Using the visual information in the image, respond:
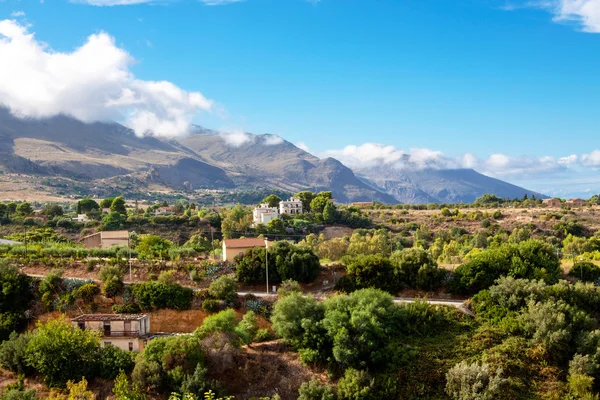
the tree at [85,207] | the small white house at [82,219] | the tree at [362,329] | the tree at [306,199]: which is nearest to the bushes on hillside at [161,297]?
the tree at [362,329]

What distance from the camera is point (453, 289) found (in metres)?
34.3

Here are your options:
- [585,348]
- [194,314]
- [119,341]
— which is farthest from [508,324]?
[119,341]

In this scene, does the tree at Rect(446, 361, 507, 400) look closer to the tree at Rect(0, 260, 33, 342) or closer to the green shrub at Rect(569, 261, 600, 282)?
the green shrub at Rect(569, 261, 600, 282)

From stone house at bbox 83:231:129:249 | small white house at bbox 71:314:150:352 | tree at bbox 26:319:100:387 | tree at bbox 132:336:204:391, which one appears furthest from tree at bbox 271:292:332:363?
stone house at bbox 83:231:129:249

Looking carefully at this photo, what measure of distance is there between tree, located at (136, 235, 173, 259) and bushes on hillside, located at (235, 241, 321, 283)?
8.08 meters

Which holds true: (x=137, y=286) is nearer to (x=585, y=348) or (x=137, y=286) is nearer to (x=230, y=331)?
(x=230, y=331)

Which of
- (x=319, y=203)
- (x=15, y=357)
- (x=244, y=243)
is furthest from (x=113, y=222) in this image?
(x=15, y=357)

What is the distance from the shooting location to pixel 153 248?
150ft

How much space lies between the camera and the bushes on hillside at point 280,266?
119 ft

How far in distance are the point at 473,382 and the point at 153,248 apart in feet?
96.5

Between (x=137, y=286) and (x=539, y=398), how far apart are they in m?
23.1

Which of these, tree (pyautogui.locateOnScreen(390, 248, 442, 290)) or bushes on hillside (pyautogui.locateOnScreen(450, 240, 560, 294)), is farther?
tree (pyautogui.locateOnScreen(390, 248, 442, 290))

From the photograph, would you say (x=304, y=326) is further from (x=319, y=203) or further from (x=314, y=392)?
(x=319, y=203)

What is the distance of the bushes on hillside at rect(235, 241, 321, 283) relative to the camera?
36269mm
